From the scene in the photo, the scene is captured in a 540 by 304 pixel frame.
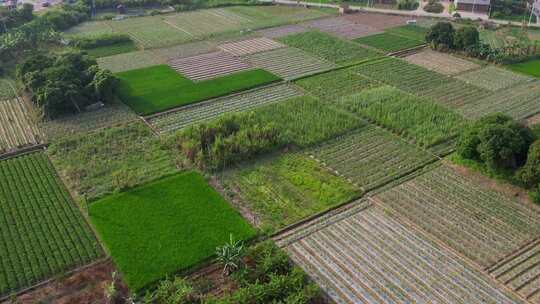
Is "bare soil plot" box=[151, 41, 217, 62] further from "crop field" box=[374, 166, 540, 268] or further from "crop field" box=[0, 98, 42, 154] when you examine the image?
"crop field" box=[374, 166, 540, 268]

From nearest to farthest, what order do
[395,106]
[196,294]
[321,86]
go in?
[196,294] < [395,106] < [321,86]

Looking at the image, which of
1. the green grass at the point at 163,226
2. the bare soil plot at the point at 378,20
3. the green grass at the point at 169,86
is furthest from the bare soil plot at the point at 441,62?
the green grass at the point at 163,226

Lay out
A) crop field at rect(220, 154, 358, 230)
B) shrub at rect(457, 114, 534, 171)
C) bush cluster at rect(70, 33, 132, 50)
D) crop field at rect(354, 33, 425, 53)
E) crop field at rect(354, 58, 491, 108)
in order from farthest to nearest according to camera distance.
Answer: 1. crop field at rect(354, 33, 425, 53)
2. bush cluster at rect(70, 33, 132, 50)
3. crop field at rect(354, 58, 491, 108)
4. shrub at rect(457, 114, 534, 171)
5. crop field at rect(220, 154, 358, 230)

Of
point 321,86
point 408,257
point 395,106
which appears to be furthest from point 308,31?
point 408,257

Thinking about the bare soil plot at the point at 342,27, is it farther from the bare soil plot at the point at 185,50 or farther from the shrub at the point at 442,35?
the bare soil plot at the point at 185,50

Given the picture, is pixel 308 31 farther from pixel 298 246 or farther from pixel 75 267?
pixel 75 267

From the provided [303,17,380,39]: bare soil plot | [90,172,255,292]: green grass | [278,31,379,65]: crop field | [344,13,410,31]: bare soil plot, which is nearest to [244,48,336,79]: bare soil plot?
[278,31,379,65]: crop field
